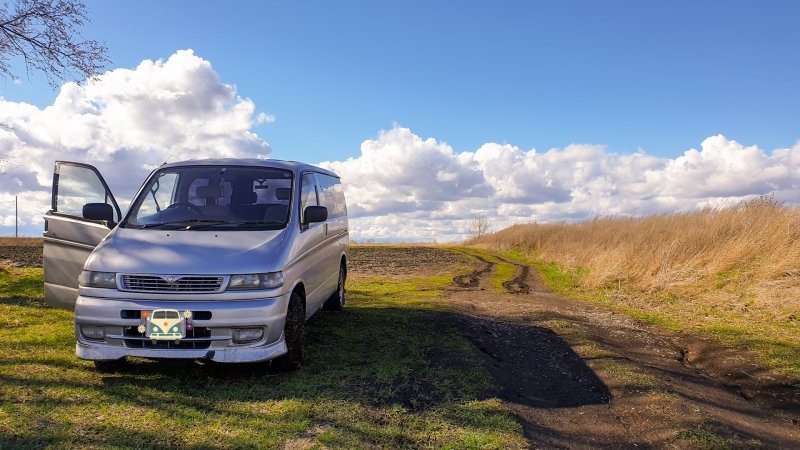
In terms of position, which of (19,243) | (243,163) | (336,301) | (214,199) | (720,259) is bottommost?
(19,243)

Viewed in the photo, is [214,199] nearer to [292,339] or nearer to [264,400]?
[292,339]

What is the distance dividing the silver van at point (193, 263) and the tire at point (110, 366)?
2 cm

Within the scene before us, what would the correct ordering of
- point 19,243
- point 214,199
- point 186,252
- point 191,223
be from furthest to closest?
point 19,243 → point 214,199 → point 191,223 → point 186,252

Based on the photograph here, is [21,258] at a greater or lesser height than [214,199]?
lesser

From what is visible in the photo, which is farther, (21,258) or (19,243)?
(19,243)

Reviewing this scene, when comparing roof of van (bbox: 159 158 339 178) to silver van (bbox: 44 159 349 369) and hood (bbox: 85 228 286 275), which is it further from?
hood (bbox: 85 228 286 275)

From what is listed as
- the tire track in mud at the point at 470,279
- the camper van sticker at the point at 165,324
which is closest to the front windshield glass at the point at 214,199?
the camper van sticker at the point at 165,324

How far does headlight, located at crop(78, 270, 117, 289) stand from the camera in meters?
4.52

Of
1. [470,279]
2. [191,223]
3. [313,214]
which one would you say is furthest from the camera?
[470,279]

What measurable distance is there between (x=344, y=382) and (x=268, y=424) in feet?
3.47

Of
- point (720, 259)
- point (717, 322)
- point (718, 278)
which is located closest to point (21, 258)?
point (717, 322)

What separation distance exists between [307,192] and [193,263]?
212 cm

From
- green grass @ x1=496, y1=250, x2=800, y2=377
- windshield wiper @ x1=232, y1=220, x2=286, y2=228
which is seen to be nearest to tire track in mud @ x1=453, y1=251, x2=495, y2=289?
green grass @ x1=496, y1=250, x2=800, y2=377

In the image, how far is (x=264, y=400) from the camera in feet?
13.5
